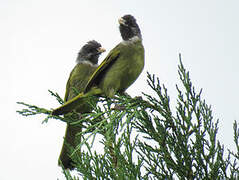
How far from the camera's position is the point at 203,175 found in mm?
2223

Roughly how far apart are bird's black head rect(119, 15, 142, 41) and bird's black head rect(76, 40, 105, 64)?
51.1 inches

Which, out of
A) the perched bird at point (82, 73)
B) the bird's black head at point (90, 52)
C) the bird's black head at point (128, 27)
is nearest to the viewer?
the bird's black head at point (128, 27)

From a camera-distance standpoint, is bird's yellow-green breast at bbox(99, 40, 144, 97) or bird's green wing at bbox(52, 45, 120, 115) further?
bird's yellow-green breast at bbox(99, 40, 144, 97)

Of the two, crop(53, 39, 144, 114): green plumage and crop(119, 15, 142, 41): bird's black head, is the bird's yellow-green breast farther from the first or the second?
crop(119, 15, 142, 41): bird's black head

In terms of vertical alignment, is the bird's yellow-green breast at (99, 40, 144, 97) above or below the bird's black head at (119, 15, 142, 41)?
below

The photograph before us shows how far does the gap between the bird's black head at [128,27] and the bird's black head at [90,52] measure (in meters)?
1.30

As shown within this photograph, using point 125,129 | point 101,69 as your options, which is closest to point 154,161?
point 125,129

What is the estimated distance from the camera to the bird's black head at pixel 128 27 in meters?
4.70

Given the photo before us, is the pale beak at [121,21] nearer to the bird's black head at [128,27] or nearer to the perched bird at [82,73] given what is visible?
the bird's black head at [128,27]

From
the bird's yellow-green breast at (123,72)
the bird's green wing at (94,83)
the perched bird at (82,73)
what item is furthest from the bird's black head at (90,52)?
the bird's yellow-green breast at (123,72)

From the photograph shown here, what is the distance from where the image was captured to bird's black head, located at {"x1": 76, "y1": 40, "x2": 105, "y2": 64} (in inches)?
249

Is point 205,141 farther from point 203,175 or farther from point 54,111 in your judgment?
point 54,111

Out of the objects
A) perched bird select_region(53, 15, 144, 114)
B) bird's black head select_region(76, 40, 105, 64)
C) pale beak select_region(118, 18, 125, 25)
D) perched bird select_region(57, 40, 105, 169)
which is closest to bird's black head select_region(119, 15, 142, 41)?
pale beak select_region(118, 18, 125, 25)

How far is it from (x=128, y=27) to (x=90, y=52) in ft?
5.72
